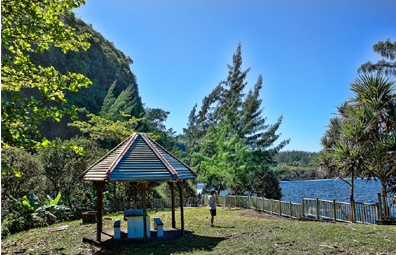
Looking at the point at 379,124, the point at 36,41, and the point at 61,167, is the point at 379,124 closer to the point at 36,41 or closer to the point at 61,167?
the point at 36,41

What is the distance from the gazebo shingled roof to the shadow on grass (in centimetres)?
232

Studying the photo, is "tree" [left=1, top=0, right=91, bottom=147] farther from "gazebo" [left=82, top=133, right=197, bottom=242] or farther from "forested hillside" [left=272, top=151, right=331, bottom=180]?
"forested hillside" [left=272, top=151, right=331, bottom=180]

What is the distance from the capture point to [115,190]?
836 inches

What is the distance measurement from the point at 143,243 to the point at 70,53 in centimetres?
4530

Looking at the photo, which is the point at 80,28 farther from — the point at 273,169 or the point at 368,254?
the point at 368,254

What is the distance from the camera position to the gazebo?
9977mm

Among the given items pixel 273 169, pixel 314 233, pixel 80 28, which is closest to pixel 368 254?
pixel 314 233

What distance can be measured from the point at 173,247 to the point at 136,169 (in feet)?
10.1

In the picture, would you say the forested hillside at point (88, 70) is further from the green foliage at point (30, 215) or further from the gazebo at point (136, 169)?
the gazebo at point (136, 169)

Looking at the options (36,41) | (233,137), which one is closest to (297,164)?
(233,137)

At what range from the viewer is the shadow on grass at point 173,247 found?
29.8 ft

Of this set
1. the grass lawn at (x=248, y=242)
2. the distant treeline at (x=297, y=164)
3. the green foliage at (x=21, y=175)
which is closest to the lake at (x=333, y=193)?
the grass lawn at (x=248, y=242)

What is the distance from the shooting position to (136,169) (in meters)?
10.3

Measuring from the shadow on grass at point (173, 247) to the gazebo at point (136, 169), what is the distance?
73 cm
